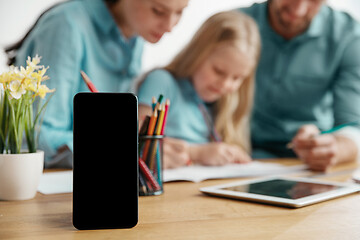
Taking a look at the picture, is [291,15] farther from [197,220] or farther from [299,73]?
[197,220]

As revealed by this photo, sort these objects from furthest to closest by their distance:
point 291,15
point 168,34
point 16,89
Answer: point 291,15 → point 168,34 → point 16,89

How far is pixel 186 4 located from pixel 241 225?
91 centimetres

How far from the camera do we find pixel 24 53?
41.7 inches

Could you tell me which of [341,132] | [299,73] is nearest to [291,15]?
[299,73]

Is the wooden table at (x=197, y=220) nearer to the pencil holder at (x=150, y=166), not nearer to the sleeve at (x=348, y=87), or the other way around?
the pencil holder at (x=150, y=166)

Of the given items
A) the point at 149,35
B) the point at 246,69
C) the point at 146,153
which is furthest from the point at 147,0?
the point at 146,153

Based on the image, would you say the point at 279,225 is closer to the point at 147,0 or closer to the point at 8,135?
the point at 8,135

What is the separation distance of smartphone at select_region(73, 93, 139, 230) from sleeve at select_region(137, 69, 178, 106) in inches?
26.2

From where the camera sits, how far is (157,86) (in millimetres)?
1258

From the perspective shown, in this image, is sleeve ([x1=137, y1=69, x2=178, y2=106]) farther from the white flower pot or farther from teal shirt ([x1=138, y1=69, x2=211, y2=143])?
the white flower pot

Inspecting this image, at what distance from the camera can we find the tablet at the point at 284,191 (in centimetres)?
61

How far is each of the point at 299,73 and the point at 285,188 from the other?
0.94m

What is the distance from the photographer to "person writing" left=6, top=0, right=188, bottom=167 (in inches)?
41.1

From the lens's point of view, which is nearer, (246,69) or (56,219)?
(56,219)
